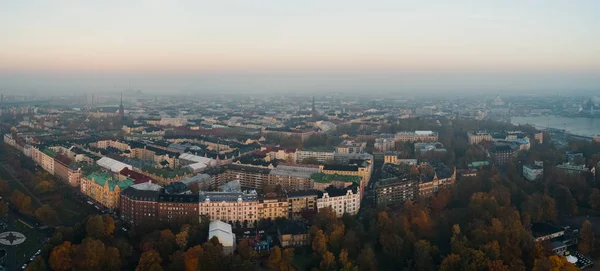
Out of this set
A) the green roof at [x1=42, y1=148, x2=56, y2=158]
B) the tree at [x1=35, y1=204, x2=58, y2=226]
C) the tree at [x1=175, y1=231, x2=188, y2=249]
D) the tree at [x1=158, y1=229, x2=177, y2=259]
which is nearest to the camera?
the tree at [x1=158, y1=229, x2=177, y2=259]

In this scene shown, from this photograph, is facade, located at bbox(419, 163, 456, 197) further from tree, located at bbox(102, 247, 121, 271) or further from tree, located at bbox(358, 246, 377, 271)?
tree, located at bbox(102, 247, 121, 271)

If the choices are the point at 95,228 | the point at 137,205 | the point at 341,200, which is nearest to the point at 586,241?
the point at 341,200

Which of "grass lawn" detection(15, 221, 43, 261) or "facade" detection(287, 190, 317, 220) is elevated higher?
"facade" detection(287, 190, 317, 220)

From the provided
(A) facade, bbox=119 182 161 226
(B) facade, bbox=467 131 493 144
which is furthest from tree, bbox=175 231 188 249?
(B) facade, bbox=467 131 493 144

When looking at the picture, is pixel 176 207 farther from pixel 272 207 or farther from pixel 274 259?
pixel 274 259

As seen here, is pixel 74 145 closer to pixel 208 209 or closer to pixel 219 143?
pixel 219 143

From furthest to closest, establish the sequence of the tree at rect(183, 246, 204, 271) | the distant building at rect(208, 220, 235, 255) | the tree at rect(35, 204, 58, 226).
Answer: the tree at rect(35, 204, 58, 226) < the distant building at rect(208, 220, 235, 255) < the tree at rect(183, 246, 204, 271)

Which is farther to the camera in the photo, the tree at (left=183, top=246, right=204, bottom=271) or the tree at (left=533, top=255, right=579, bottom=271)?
the tree at (left=183, top=246, right=204, bottom=271)
